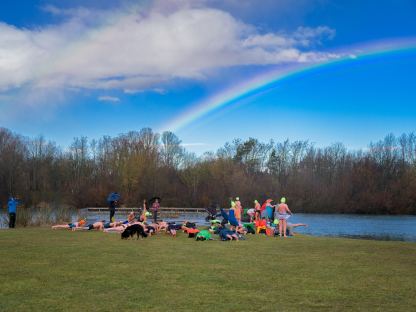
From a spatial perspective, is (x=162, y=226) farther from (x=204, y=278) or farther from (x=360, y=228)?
Result: (x=360, y=228)

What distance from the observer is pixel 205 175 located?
95.4 m

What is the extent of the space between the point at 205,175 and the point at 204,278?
84.9 meters

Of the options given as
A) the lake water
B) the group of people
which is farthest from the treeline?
the group of people

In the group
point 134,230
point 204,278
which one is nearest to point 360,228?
point 134,230

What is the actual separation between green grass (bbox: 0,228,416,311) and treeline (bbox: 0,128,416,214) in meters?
69.3

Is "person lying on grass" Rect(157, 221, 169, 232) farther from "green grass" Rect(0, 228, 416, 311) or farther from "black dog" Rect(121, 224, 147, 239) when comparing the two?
"green grass" Rect(0, 228, 416, 311)

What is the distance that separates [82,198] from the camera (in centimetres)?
8844

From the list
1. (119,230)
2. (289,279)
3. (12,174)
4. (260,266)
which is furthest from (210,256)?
(12,174)

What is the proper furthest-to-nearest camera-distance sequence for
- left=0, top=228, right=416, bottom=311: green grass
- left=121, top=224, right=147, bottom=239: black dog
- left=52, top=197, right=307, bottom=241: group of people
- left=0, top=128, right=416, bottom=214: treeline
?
1. left=0, top=128, right=416, bottom=214: treeline
2. left=52, top=197, right=307, bottom=241: group of people
3. left=121, top=224, right=147, bottom=239: black dog
4. left=0, top=228, right=416, bottom=311: green grass

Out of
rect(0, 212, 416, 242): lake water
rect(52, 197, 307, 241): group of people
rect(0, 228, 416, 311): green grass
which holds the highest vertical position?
rect(52, 197, 307, 241): group of people

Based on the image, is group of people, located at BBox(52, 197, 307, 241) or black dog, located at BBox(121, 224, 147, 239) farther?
group of people, located at BBox(52, 197, 307, 241)

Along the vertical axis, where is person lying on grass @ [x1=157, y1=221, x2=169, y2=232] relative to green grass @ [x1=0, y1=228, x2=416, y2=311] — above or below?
above

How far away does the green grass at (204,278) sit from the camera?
8.27m

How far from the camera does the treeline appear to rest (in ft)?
277
